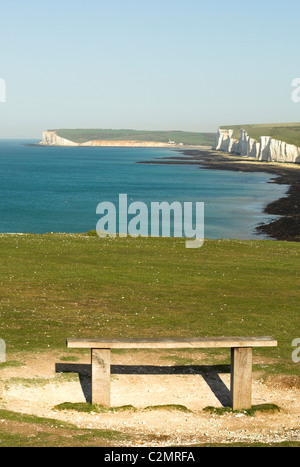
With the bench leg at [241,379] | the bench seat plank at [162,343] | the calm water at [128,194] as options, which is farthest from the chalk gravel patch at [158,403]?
the calm water at [128,194]

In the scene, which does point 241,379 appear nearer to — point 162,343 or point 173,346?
point 173,346

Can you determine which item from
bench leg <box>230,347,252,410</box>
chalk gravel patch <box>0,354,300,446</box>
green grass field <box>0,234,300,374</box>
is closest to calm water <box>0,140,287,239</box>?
green grass field <box>0,234,300,374</box>

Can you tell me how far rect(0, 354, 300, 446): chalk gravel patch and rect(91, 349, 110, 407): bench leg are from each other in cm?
38

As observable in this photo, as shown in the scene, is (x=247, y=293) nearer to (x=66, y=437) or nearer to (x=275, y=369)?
(x=275, y=369)

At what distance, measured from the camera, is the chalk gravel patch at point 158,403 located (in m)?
11.1

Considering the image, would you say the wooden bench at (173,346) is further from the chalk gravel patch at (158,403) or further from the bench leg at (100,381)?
the chalk gravel patch at (158,403)

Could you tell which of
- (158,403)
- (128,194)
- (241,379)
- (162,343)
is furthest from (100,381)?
(128,194)

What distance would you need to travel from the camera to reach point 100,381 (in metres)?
12.4

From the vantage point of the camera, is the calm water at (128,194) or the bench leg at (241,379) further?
the calm water at (128,194)

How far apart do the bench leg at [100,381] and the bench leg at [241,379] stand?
265cm

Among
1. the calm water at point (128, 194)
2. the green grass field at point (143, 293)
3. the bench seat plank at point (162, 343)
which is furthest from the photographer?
the calm water at point (128, 194)

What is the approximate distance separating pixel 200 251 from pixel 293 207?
61892 millimetres

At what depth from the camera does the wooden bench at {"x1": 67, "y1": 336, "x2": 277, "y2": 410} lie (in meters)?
12.4
